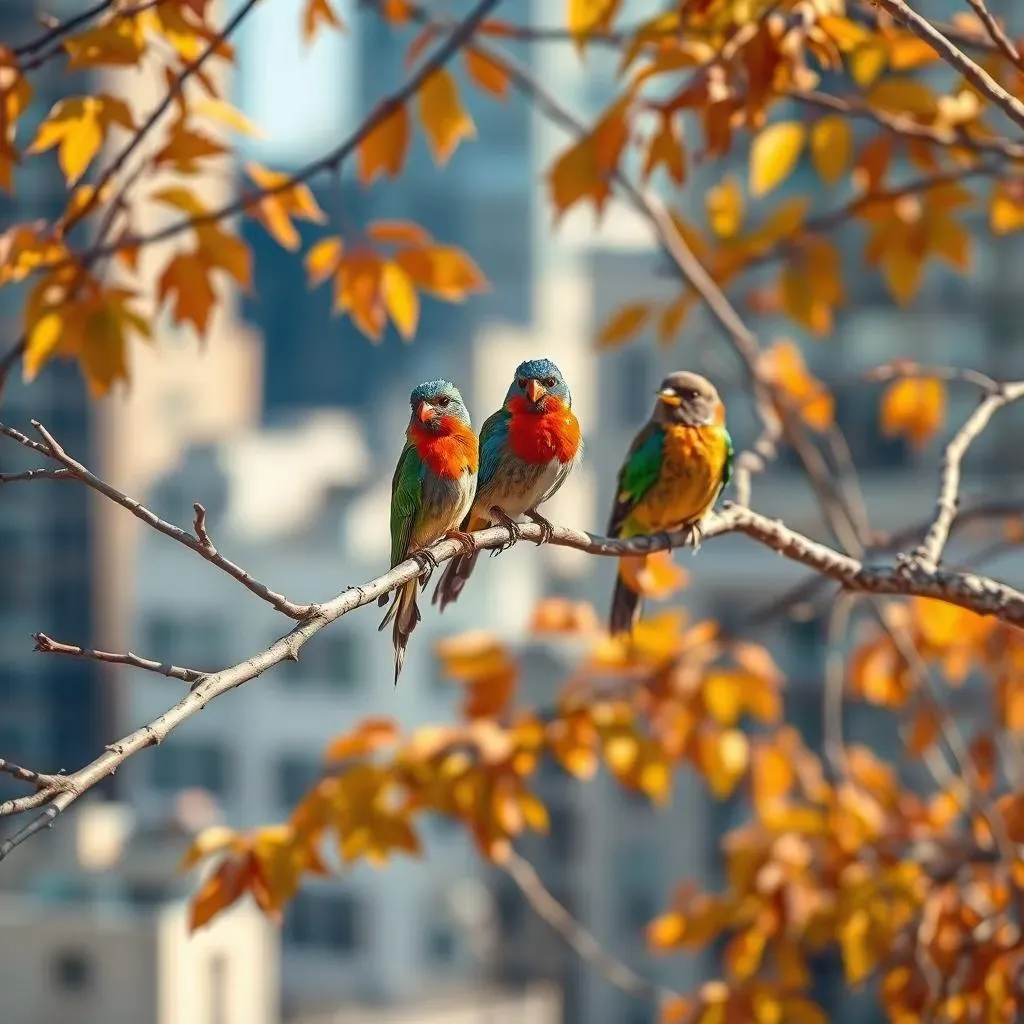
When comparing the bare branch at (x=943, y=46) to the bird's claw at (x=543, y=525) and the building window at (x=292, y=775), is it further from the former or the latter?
the building window at (x=292, y=775)

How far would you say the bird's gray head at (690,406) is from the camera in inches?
195

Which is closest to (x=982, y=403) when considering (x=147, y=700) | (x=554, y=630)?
(x=554, y=630)

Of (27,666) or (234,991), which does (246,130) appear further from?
(27,666)

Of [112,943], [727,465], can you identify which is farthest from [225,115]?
[112,943]

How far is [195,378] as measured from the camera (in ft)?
205

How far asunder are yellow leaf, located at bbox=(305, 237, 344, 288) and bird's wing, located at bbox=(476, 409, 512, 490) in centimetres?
107

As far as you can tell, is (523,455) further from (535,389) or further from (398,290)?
(398,290)

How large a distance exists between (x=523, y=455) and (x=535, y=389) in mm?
267

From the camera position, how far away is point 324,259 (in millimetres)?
5160

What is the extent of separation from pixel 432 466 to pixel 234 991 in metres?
25.3

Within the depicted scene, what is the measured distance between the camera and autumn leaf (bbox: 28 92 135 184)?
4391 millimetres

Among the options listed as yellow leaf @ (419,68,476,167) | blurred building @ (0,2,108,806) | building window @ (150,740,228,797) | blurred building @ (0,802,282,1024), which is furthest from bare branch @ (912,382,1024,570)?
blurred building @ (0,2,108,806)

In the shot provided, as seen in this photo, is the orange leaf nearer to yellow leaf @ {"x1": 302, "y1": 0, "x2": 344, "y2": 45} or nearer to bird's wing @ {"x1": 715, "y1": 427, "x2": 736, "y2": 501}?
bird's wing @ {"x1": 715, "y1": 427, "x2": 736, "y2": 501}

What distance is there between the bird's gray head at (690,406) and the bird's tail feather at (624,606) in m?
0.49
